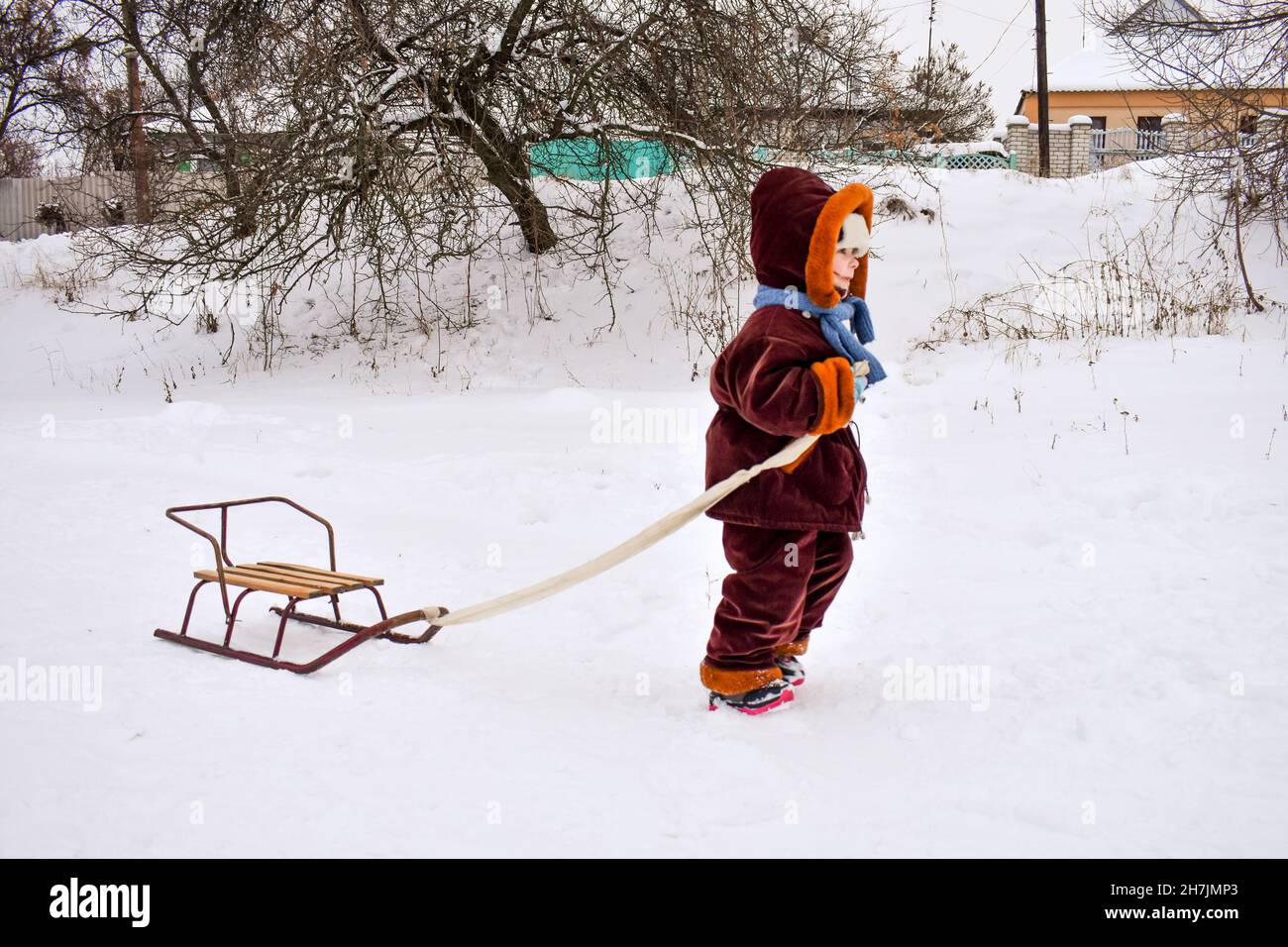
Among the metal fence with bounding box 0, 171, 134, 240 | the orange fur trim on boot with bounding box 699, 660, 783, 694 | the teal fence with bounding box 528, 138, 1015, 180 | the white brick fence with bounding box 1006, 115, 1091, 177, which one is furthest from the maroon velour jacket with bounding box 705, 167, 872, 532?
the metal fence with bounding box 0, 171, 134, 240

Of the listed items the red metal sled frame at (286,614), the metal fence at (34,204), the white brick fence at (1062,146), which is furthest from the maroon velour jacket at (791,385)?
the metal fence at (34,204)

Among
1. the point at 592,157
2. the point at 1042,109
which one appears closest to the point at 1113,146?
the point at 1042,109

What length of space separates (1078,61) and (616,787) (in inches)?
1601

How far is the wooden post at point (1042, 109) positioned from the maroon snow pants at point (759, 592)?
65.1 feet

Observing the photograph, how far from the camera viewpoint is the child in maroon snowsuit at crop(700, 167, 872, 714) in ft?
10.7

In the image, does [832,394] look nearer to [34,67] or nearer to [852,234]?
[852,234]

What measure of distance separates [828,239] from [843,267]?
0.56 ft

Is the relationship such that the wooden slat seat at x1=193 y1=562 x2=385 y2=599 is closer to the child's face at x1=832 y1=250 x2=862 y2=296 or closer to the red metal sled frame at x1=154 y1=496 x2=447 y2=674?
the red metal sled frame at x1=154 y1=496 x2=447 y2=674

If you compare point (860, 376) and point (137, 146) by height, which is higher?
point (137, 146)

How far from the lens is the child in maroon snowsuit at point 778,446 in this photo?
3268mm

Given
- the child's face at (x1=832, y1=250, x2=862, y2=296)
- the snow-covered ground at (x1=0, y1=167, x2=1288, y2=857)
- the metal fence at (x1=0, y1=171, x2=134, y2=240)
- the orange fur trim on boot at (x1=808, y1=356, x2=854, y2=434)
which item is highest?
the metal fence at (x1=0, y1=171, x2=134, y2=240)

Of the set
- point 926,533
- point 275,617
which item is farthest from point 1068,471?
point 275,617

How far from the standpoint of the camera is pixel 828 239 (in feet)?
10.8

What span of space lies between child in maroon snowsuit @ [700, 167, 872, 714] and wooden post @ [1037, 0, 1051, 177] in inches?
768
